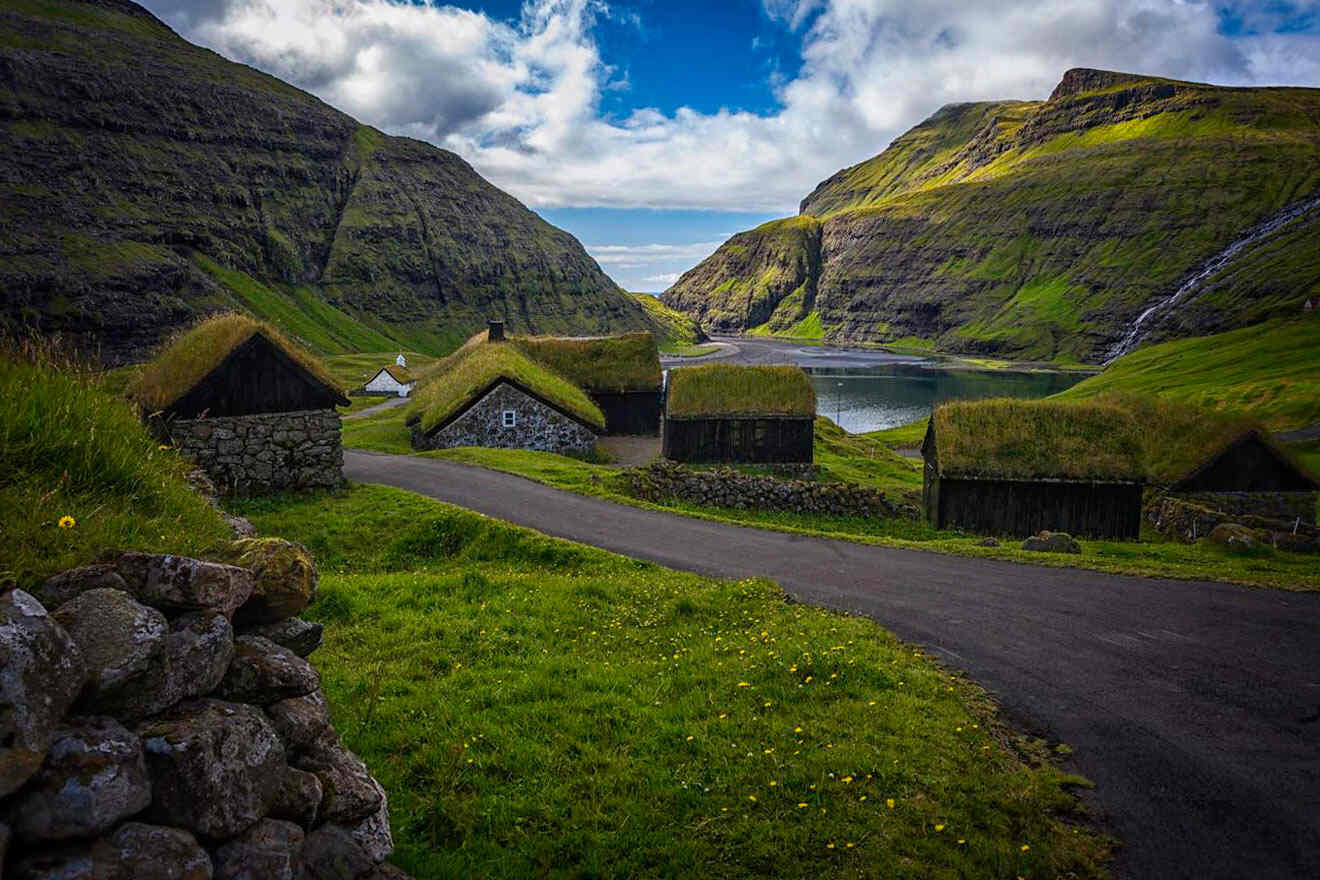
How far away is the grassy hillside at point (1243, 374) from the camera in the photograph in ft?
235

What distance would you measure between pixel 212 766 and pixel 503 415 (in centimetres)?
3971

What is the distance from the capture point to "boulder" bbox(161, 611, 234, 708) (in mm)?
5070

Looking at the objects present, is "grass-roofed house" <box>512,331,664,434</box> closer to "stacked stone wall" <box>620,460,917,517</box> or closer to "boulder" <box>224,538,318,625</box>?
"stacked stone wall" <box>620,460,917,517</box>

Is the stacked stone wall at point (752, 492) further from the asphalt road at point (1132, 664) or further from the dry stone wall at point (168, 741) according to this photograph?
the dry stone wall at point (168, 741)

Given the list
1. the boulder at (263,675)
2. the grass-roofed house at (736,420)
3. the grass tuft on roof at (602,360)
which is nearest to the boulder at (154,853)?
the boulder at (263,675)

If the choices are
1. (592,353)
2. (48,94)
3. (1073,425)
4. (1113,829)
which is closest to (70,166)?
(48,94)

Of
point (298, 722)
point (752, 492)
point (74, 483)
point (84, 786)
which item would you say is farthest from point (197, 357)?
point (752, 492)

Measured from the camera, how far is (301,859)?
5.35m

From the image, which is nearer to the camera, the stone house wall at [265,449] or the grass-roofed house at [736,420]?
the stone house wall at [265,449]

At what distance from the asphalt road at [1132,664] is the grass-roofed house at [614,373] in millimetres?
32313

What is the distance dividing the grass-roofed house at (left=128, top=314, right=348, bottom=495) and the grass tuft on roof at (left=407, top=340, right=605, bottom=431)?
18.7 meters

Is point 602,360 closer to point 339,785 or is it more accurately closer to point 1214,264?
point 339,785

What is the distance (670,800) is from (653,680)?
286 cm

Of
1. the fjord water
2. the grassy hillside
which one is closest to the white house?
the fjord water
